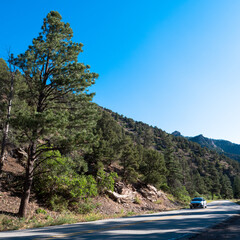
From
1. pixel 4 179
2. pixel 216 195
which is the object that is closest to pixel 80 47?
pixel 4 179

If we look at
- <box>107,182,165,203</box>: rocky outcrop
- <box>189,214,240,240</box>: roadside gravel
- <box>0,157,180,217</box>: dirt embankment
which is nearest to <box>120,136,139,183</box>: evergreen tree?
<box>107,182,165,203</box>: rocky outcrop

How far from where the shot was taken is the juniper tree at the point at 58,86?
11.4 m

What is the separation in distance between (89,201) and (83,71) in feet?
43.4

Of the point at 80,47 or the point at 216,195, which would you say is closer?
the point at 80,47

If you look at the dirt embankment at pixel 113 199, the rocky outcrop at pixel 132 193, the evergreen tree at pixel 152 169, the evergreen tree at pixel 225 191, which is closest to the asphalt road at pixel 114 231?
the dirt embankment at pixel 113 199

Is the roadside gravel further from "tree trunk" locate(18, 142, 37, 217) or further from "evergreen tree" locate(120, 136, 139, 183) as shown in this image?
"evergreen tree" locate(120, 136, 139, 183)

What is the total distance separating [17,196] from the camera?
47.5 ft

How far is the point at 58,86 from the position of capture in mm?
12578

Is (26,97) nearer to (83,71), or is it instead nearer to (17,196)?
(83,71)

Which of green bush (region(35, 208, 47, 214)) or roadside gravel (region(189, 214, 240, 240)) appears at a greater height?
roadside gravel (region(189, 214, 240, 240))

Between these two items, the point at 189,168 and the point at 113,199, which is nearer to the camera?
the point at 113,199

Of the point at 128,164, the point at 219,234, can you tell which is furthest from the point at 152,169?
the point at 219,234

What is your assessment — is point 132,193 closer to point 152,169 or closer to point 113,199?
point 113,199

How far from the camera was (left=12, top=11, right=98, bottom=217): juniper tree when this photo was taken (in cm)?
1143
